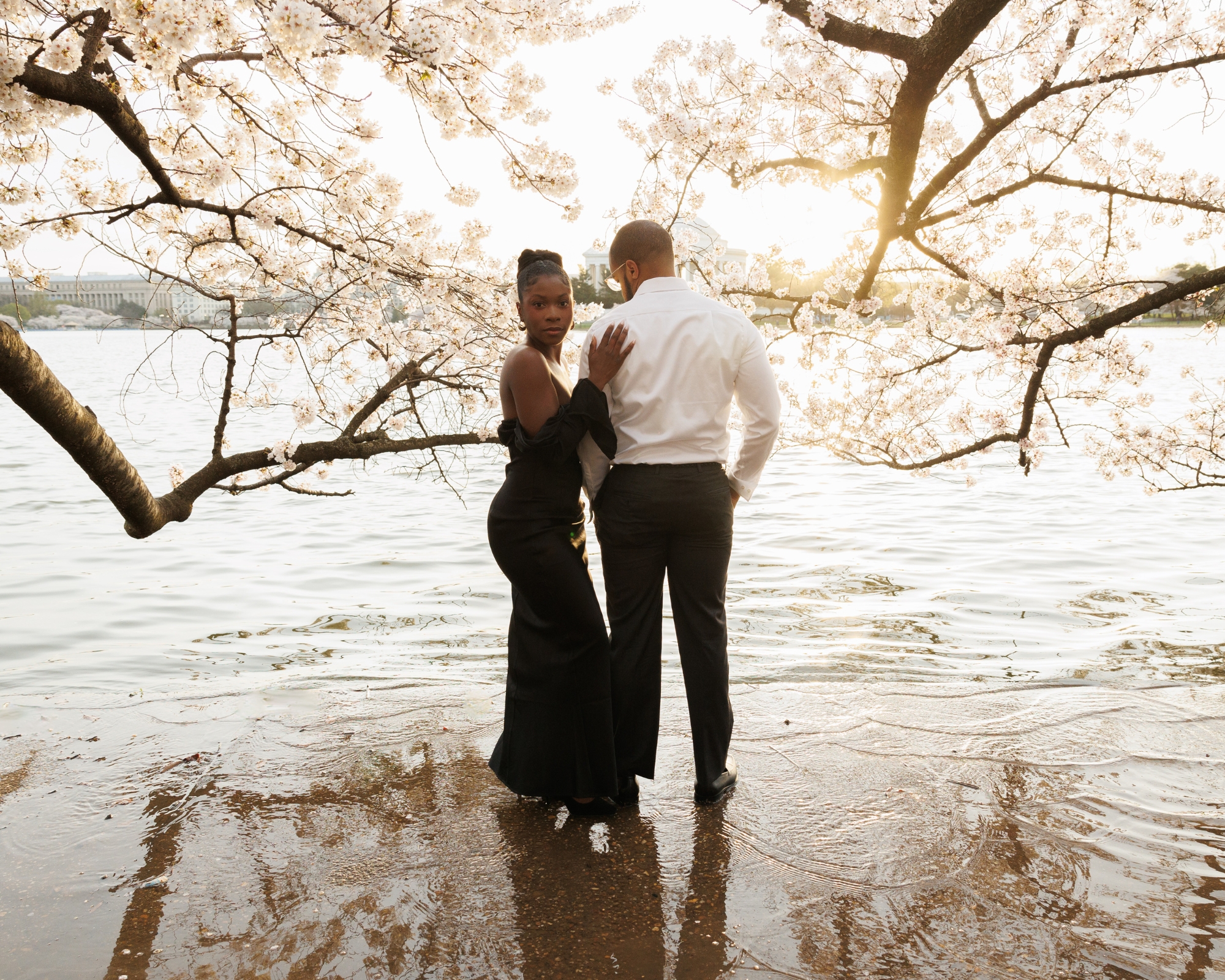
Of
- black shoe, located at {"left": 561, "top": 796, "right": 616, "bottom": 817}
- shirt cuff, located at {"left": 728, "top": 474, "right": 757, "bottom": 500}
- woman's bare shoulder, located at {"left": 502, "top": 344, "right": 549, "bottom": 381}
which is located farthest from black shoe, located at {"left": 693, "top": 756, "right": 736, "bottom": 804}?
woman's bare shoulder, located at {"left": 502, "top": 344, "right": 549, "bottom": 381}

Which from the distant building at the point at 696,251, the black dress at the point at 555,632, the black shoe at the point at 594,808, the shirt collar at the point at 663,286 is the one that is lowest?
the black shoe at the point at 594,808

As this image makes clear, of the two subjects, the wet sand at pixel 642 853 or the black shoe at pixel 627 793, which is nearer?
the wet sand at pixel 642 853

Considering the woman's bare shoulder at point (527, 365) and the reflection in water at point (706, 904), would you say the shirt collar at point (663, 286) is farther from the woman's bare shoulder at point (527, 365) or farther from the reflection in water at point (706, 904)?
the reflection in water at point (706, 904)

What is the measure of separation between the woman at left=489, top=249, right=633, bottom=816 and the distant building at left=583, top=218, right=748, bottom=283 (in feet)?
9.28

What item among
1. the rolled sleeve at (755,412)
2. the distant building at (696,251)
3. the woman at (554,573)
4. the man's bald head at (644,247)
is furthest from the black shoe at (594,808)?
the distant building at (696,251)

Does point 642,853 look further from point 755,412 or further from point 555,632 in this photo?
point 755,412

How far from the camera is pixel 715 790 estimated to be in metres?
3.49

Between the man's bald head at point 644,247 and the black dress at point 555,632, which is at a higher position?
the man's bald head at point 644,247

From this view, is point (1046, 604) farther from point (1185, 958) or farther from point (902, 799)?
point (1185, 958)

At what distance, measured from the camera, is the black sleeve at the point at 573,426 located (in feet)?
10.7

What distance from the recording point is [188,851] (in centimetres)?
316

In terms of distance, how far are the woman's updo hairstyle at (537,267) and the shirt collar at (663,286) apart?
30 cm

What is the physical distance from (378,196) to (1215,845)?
5395mm

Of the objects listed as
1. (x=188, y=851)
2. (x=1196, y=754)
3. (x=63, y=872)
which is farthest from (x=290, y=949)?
(x=1196, y=754)
